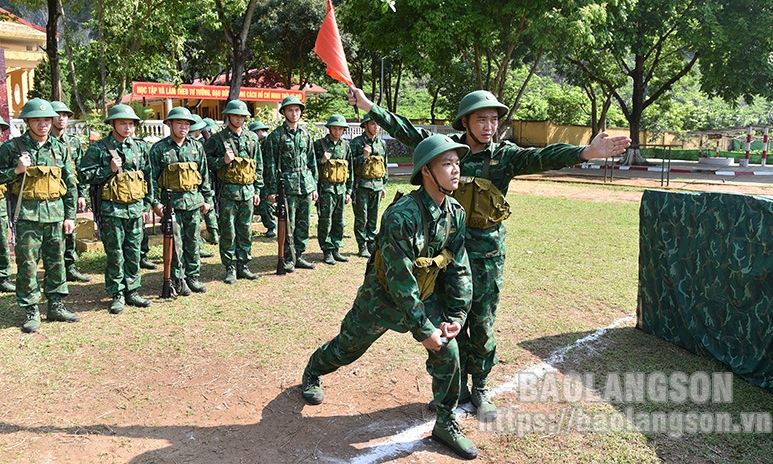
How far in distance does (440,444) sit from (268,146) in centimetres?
526

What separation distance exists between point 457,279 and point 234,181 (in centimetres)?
459

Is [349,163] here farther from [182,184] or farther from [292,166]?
[182,184]

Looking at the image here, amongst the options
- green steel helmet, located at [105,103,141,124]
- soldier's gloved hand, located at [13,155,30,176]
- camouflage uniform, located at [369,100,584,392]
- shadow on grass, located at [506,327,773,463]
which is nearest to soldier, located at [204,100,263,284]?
green steel helmet, located at [105,103,141,124]

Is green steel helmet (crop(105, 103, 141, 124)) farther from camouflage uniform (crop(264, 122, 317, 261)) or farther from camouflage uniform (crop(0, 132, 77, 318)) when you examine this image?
camouflage uniform (crop(264, 122, 317, 261))

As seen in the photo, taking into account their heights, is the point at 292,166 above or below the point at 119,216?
above

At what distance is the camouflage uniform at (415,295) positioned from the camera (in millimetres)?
3512

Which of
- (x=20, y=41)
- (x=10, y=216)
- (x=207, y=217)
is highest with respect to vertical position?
(x=20, y=41)

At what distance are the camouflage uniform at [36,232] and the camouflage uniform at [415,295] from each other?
3.60 metres

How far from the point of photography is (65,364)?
5203 mm

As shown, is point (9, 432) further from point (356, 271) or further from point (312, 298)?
point (356, 271)

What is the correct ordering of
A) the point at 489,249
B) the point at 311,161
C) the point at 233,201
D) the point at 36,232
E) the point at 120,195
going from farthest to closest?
the point at 311,161
the point at 233,201
the point at 120,195
the point at 36,232
the point at 489,249

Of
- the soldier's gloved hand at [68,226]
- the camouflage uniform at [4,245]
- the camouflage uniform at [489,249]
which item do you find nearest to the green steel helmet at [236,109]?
the soldier's gloved hand at [68,226]

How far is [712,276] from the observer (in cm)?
522

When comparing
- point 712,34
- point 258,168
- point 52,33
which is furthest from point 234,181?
point 712,34
